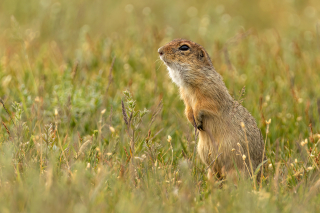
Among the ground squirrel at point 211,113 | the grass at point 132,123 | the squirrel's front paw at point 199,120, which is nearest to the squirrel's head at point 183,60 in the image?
the ground squirrel at point 211,113

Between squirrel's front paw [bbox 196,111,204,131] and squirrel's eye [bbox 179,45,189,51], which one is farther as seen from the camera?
squirrel's eye [bbox 179,45,189,51]

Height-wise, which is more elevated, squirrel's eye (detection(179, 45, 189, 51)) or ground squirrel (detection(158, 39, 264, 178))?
squirrel's eye (detection(179, 45, 189, 51))

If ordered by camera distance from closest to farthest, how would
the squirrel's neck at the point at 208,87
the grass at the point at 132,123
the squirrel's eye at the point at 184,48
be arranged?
the grass at the point at 132,123 → the squirrel's neck at the point at 208,87 → the squirrel's eye at the point at 184,48

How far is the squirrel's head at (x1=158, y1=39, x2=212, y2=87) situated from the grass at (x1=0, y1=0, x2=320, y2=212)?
551mm

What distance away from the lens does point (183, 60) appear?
4.41 metres

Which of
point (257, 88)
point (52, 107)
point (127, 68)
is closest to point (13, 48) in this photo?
point (127, 68)

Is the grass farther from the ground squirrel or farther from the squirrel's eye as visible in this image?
the squirrel's eye

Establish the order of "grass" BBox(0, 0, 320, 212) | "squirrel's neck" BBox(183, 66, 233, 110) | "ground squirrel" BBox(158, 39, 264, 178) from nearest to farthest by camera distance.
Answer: "grass" BBox(0, 0, 320, 212) < "ground squirrel" BBox(158, 39, 264, 178) < "squirrel's neck" BBox(183, 66, 233, 110)

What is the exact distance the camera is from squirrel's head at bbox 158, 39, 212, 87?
436 centimetres

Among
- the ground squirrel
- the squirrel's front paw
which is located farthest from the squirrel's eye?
the squirrel's front paw

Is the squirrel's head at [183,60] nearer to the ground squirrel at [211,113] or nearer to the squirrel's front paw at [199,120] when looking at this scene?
the ground squirrel at [211,113]

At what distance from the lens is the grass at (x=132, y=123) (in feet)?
9.46

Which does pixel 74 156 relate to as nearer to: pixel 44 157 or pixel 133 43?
pixel 44 157

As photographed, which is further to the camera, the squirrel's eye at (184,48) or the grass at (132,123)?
the squirrel's eye at (184,48)
